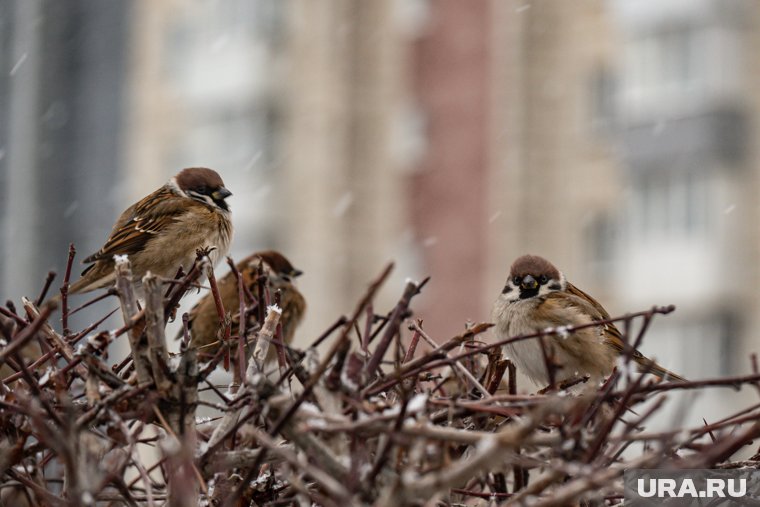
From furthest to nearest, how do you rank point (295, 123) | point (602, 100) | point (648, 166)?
point (295, 123) < point (602, 100) < point (648, 166)

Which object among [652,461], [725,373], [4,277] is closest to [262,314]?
[652,461]

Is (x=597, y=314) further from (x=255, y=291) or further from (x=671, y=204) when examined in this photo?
(x=671, y=204)

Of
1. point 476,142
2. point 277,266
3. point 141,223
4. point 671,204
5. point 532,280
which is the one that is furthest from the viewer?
point 476,142

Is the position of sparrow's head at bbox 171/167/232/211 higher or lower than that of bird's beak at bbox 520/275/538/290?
higher

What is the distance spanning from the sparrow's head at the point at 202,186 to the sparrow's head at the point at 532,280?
84 cm

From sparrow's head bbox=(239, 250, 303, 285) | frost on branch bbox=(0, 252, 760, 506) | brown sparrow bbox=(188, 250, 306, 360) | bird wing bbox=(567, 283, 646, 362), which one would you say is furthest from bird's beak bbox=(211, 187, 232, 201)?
frost on branch bbox=(0, 252, 760, 506)

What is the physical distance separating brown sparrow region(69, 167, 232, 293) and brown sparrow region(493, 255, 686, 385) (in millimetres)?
818

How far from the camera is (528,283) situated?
3.26m

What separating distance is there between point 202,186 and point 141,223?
211 millimetres

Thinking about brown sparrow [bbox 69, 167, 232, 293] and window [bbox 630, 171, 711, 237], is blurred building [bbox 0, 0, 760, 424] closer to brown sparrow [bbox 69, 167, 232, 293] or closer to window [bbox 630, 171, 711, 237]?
window [bbox 630, 171, 711, 237]

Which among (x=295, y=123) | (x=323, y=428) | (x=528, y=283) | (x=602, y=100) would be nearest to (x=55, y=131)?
(x=528, y=283)

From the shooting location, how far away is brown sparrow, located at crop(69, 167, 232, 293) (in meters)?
3.32

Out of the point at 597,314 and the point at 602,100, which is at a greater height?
the point at 602,100

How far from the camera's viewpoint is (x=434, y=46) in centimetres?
1859
